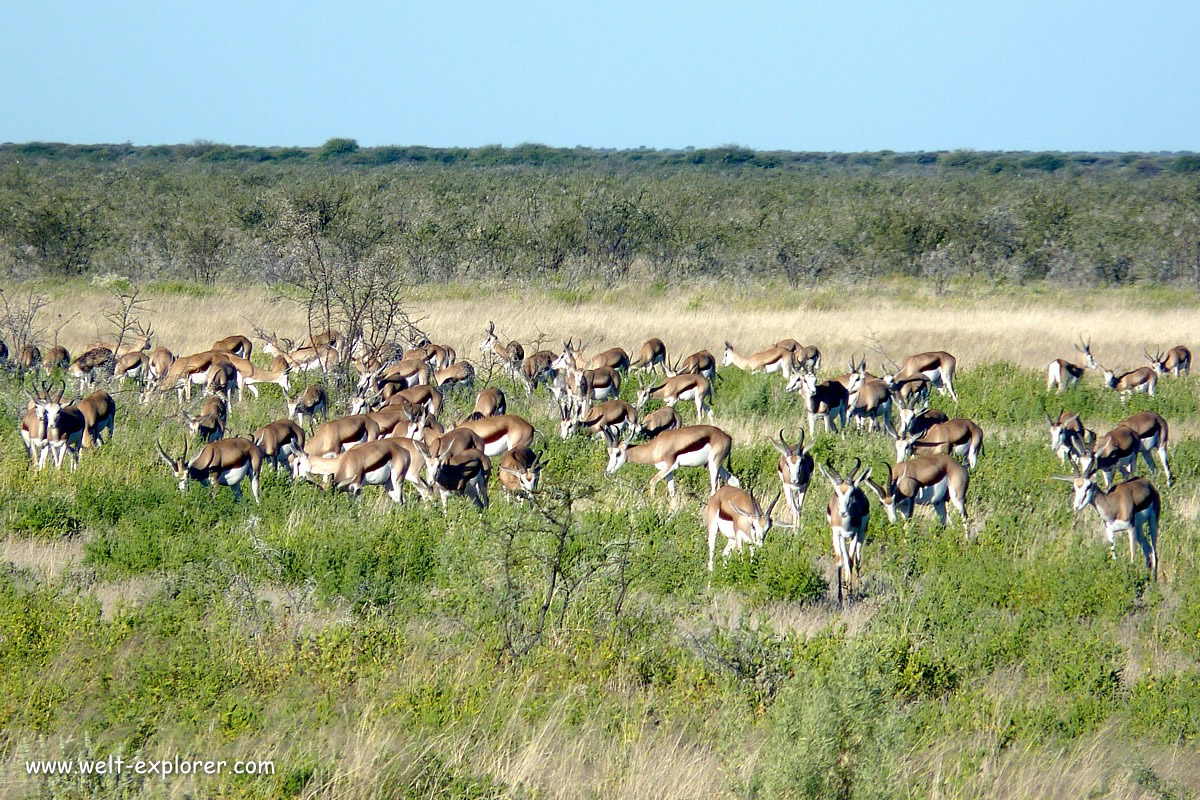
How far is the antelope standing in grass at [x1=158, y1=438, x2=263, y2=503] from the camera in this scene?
10688mm

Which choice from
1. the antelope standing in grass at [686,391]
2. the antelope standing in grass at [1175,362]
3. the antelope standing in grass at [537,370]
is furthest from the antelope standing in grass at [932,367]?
the antelope standing in grass at [537,370]

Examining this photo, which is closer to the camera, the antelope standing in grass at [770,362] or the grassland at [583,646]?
the grassland at [583,646]

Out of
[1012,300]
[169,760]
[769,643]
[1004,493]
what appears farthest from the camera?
[1012,300]

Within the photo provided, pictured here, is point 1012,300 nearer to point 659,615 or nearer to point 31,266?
point 659,615

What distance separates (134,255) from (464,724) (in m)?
30.5

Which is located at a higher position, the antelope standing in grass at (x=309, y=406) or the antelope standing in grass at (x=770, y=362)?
the antelope standing in grass at (x=770, y=362)

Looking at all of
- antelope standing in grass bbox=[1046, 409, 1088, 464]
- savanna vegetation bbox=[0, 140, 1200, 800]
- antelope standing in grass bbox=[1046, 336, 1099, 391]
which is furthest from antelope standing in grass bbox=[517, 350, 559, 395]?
antelope standing in grass bbox=[1046, 336, 1099, 391]

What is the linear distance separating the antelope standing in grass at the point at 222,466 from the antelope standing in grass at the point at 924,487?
5827 millimetres

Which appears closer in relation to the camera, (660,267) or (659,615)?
(659,615)

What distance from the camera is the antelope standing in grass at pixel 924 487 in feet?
33.7

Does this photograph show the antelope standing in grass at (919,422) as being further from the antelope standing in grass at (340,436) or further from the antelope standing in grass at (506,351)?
the antelope standing in grass at (506,351)

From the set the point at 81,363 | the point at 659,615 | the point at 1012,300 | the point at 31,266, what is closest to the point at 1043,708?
the point at 659,615

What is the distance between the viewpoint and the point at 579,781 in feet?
17.9

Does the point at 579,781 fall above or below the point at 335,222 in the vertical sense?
below
